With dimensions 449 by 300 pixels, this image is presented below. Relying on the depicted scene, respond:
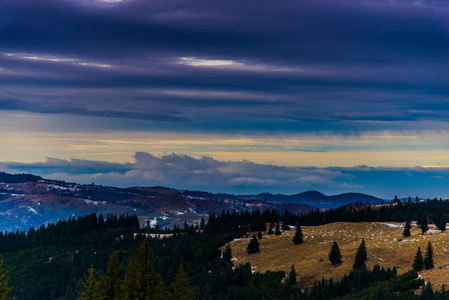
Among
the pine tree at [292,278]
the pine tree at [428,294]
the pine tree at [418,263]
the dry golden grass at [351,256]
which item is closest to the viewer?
the pine tree at [428,294]

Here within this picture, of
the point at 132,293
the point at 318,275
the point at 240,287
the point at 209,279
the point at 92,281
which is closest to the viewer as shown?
the point at 132,293

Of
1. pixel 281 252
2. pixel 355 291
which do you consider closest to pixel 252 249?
pixel 281 252

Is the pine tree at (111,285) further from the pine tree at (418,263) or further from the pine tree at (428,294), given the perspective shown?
the pine tree at (418,263)

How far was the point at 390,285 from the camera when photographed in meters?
128

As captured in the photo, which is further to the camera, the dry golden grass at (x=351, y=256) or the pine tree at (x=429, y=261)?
Result: the dry golden grass at (x=351, y=256)

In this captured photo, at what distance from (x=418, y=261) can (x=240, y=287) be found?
2379 inches

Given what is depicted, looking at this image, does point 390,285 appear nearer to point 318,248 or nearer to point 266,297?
point 266,297

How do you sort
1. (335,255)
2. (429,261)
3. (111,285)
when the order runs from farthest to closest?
(335,255)
(429,261)
(111,285)

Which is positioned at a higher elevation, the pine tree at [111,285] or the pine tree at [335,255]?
the pine tree at [111,285]

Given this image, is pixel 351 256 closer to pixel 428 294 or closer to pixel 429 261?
pixel 429 261

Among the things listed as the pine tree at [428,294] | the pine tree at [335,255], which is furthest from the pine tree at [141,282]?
the pine tree at [335,255]

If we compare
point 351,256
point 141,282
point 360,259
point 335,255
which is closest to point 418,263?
point 360,259

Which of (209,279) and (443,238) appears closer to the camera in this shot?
(443,238)

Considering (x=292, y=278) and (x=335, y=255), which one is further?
(x=335, y=255)
